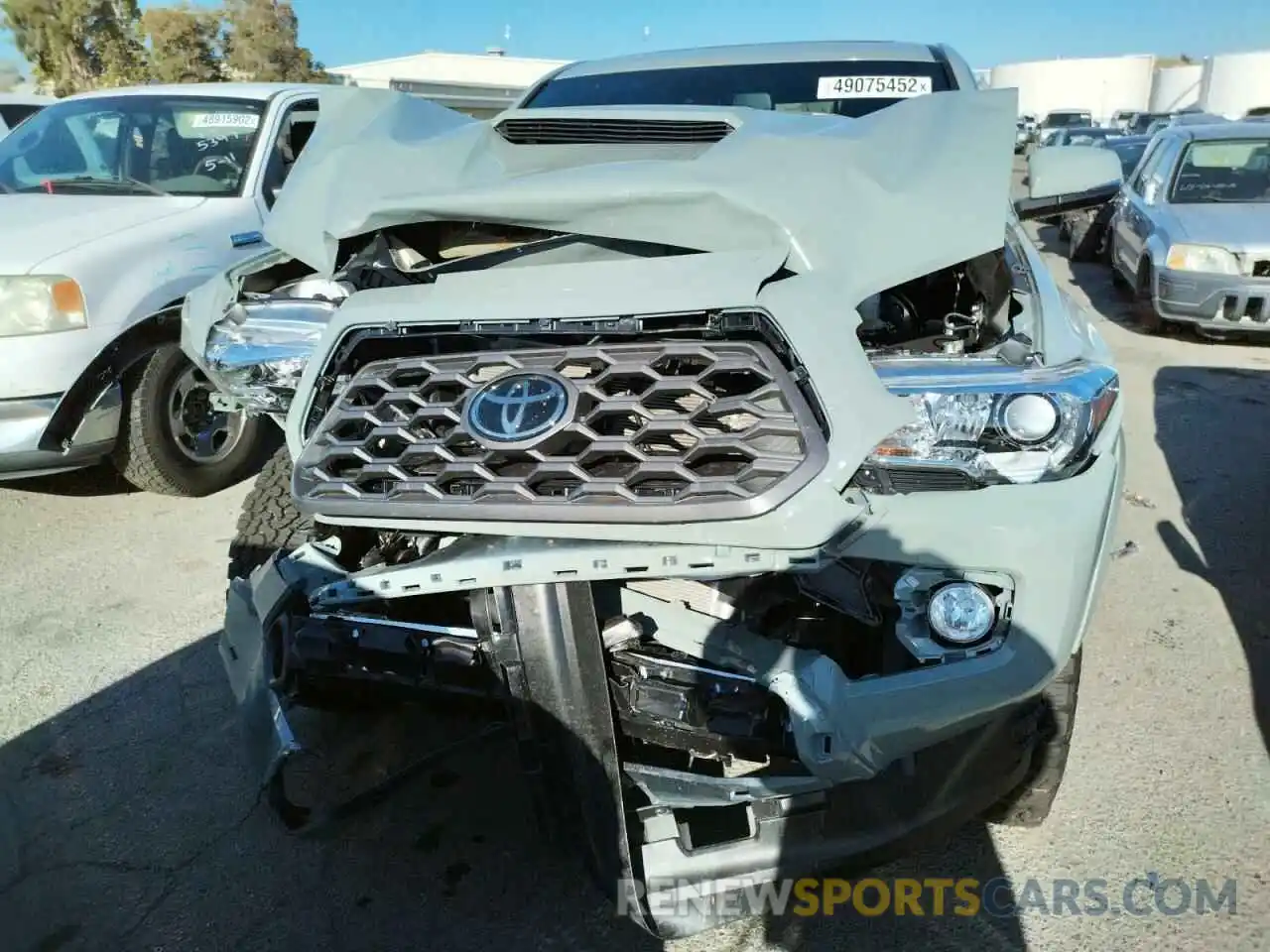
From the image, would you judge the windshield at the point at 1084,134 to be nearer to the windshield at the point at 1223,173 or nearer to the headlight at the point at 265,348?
the windshield at the point at 1223,173

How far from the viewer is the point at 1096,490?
179 centimetres

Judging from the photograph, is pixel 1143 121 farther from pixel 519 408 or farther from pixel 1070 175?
pixel 519 408


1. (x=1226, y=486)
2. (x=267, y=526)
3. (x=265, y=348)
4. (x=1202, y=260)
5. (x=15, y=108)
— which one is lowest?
(x=1226, y=486)

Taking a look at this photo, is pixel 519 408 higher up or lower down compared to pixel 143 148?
lower down

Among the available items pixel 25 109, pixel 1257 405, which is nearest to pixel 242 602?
pixel 1257 405

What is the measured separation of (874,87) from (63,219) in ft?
11.8

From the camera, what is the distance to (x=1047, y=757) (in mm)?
2168

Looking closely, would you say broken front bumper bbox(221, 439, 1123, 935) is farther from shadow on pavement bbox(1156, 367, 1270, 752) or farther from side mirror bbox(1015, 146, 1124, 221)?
shadow on pavement bbox(1156, 367, 1270, 752)

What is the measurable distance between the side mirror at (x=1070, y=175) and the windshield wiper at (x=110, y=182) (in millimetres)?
4132

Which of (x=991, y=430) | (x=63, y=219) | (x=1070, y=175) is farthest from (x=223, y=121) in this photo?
(x=991, y=430)

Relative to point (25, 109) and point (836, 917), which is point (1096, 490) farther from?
point (25, 109)

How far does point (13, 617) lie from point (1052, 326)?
371cm

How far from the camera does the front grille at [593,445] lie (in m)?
1.67

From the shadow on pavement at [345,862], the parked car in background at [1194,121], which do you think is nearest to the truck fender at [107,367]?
the shadow on pavement at [345,862]
